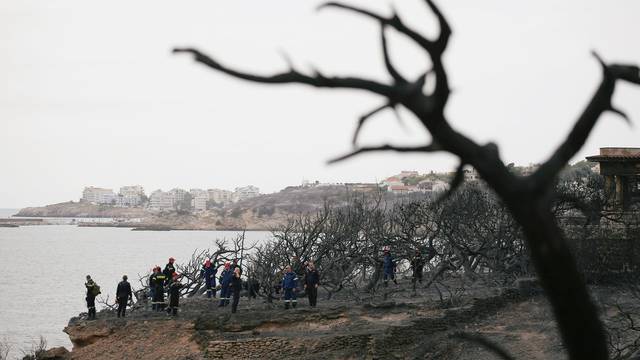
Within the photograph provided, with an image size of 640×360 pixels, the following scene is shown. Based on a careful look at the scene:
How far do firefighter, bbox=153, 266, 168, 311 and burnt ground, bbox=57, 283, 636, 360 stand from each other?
1.56ft

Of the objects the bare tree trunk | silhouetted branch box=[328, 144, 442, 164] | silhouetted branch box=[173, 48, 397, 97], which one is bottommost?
the bare tree trunk

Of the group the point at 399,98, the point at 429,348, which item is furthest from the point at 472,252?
the point at 399,98

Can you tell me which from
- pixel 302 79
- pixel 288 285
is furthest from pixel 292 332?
pixel 302 79

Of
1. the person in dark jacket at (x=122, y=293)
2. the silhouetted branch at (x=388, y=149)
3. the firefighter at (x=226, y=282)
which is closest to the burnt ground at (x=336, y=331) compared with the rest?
the person in dark jacket at (x=122, y=293)

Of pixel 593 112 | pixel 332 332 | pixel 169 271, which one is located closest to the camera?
pixel 593 112

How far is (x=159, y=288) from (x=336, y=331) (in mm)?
6759

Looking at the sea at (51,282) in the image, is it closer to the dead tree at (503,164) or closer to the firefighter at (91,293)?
the firefighter at (91,293)

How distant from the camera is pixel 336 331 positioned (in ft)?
75.6

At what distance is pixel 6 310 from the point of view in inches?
2308

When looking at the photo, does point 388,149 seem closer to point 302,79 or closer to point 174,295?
point 302,79

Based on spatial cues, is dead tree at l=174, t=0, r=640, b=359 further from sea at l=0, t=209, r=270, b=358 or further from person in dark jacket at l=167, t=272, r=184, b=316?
sea at l=0, t=209, r=270, b=358

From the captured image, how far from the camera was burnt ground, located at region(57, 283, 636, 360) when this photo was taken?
68.8 ft

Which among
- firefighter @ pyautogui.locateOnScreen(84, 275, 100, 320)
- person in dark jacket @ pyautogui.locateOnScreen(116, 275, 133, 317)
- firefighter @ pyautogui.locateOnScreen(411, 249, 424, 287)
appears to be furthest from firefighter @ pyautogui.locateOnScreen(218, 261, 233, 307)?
firefighter @ pyautogui.locateOnScreen(411, 249, 424, 287)

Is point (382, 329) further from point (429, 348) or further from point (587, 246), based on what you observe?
point (587, 246)
